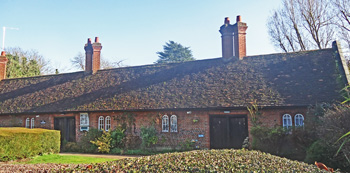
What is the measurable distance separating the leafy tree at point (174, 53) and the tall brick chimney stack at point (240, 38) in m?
23.2

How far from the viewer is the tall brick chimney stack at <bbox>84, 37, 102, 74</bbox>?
71.8 feet

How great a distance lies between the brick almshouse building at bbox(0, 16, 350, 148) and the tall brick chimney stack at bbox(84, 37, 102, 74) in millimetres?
80

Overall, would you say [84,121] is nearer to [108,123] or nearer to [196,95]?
[108,123]

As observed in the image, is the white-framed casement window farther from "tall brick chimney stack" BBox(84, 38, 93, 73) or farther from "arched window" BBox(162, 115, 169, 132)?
"tall brick chimney stack" BBox(84, 38, 93, 73)

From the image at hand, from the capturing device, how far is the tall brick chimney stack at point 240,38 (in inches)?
729

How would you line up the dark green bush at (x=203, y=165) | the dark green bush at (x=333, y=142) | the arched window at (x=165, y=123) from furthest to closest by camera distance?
the arched window at (x=165, y=123)
the dark green bush at (x=333, y=142)
the dark green bush at (x=203, y=165)

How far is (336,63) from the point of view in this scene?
1541 centimetres

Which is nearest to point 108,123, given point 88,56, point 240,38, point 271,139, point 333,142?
point 88,56

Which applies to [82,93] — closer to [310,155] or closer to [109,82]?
[109,82]

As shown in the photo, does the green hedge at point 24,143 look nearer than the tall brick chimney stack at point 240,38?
Yes

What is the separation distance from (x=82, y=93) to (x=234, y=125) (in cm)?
1054

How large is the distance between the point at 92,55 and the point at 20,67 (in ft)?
60.1

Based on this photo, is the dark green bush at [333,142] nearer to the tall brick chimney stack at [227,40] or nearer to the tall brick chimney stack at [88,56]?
the tall brick chimney stack at [227,40]

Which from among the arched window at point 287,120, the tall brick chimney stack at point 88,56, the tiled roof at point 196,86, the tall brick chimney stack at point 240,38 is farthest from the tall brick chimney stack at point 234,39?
the tall brick chimney stack at point 88,56
